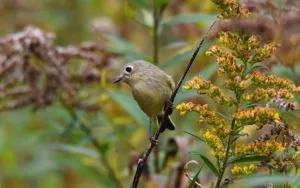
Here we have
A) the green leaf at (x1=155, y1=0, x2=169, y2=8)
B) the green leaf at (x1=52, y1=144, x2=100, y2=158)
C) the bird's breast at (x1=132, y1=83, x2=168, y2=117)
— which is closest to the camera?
the bird's breast at (x1=132, y1=83, x2=168, y2=117)

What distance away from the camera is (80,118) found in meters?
3.99

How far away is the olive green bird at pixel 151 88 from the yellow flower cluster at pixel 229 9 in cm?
126

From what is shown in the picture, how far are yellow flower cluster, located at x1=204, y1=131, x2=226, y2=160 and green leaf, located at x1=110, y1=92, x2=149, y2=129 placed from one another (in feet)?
4.68

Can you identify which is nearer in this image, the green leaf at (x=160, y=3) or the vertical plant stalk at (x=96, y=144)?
A: the green leaf at (x=160, y=3)

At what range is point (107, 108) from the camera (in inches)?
174

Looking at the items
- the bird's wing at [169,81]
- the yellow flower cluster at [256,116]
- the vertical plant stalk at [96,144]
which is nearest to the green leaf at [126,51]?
the bird's wing at [169,81]

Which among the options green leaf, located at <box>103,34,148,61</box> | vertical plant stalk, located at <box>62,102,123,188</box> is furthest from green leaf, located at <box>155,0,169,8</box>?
vertical plant stalk, located at <box>62,102,123,188</box>

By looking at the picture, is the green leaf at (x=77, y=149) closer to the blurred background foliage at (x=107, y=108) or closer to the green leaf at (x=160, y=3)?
the blurred background foliage at (x=107, y=108)

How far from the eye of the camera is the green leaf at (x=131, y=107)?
11.3ft

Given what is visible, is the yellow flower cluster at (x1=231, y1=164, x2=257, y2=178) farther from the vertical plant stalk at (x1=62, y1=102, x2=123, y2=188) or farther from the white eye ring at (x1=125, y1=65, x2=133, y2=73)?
the vertical plant stalk at (x1=62, y1=102, x2=123, y2=188)

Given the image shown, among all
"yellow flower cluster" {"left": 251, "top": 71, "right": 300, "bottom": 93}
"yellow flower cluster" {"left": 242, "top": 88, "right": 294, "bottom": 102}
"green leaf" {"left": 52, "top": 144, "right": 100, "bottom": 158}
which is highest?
"yellow flower cluster" {"left": 251, "top": 71, "right": 300, "bottom": 93}

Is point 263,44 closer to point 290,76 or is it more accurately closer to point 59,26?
point 290,76

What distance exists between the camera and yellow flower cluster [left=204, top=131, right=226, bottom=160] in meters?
1.99

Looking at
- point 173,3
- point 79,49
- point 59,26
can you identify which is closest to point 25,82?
point 79,49
